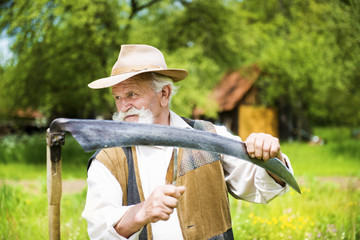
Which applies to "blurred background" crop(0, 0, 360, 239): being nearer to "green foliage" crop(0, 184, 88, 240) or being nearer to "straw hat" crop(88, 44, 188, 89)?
"green foliage" crop(0, 184, 88, 240)

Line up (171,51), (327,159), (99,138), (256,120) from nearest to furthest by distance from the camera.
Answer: (99,138)
(327,159)
(171,51)
(256,120)

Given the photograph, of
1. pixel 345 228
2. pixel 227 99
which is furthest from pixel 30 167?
pixel 227 99

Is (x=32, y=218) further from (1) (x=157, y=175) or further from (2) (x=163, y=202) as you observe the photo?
(2) (x=163, y=202)

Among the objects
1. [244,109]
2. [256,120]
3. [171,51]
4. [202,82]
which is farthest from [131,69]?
[256,120]

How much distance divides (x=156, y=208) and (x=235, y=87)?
2071 cm

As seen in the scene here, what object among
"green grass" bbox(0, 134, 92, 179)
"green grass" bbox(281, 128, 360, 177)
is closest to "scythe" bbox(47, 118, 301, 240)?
"green grass" bbox(0, 134, 92, 179)

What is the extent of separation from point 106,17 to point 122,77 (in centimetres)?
995

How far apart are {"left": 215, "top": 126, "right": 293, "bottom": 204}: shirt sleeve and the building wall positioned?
19.0 m

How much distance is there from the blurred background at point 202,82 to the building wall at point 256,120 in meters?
0.07

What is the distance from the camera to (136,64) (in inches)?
81.1

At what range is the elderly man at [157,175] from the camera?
1644 mm

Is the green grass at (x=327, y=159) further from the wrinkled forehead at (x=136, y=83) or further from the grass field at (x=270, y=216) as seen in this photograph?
the wrinkled forehead at (x=136, y=83)

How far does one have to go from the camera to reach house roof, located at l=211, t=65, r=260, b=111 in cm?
2022

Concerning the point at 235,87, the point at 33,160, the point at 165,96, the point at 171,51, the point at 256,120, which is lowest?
the point at 33,160
